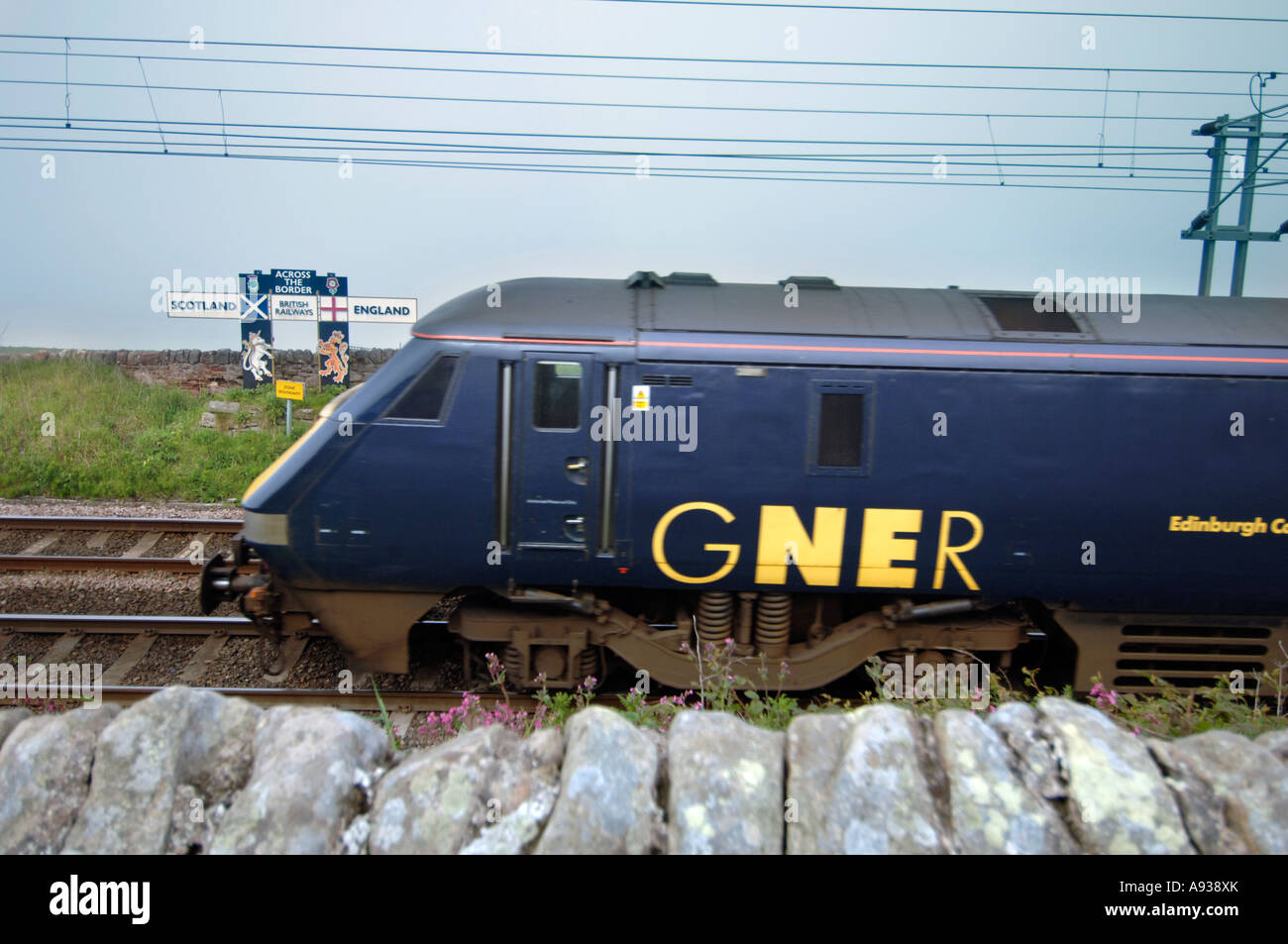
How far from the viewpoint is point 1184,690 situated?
5.53m

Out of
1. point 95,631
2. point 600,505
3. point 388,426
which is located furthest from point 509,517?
point 95,631

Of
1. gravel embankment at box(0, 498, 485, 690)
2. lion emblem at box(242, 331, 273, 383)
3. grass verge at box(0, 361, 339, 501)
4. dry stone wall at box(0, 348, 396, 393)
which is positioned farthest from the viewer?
dry stone wall at box(0, 348, 396, 393)

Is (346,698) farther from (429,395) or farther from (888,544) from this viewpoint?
(888,544)

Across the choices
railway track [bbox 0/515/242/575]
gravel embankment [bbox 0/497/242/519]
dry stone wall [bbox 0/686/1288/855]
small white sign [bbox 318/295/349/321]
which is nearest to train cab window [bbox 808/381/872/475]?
dry stone wall [bbox 0/686/1288/855]

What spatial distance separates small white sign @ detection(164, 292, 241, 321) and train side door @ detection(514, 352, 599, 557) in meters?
12.0

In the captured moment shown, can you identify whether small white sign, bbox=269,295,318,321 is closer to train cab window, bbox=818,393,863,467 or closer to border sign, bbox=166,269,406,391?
border sign, bbox=166,269,406,391

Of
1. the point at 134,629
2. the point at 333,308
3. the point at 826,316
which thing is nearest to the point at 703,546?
the point at 826,316

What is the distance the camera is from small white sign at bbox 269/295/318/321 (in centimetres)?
1506

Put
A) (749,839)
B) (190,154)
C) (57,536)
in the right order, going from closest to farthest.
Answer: (749,839), (57,536), (190,154)

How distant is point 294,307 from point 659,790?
51.0 feet

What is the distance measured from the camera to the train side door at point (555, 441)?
5270mm
